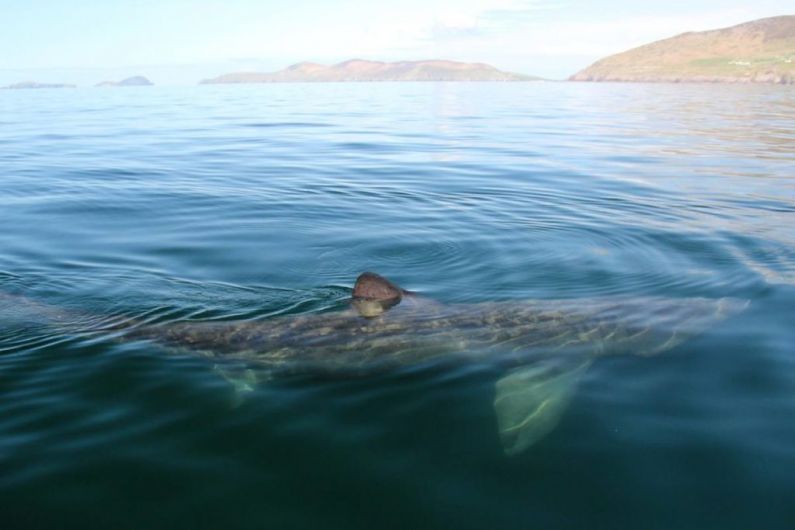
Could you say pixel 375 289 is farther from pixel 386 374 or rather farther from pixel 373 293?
pixel 386 374

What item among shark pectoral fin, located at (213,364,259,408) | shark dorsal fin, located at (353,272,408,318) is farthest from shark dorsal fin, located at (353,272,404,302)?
shark pectoral fin, located at (213,364,259,408)

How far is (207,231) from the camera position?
1541 centimetres

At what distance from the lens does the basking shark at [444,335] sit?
8.05 metres

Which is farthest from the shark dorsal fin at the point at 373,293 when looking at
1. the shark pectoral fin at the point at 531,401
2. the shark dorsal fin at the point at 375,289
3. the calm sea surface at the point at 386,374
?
the shark pectoral fin at the point at 531,401

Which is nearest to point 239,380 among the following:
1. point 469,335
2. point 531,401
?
point 469,335

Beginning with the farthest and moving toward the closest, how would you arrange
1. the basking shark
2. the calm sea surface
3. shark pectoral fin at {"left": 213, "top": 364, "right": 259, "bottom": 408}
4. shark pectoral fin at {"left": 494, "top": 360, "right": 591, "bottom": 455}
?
the basking shark → shark pectoral fin at {"left": 213, "top": 364, "right": 259, "bottom": 408} → shark pectoral fin at {"left": 494, "top": 360, "right": 591, "bottom": 455} → the calm sea surface

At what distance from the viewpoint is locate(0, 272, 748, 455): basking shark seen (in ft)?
26.4

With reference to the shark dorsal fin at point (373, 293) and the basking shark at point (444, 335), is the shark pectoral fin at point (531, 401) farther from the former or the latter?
the shark dorsal fin at point (373, 293)

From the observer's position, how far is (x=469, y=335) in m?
9.00

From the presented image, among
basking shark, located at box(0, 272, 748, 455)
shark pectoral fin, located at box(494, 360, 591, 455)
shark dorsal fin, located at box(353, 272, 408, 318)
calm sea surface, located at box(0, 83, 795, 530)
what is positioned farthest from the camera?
shark dorsal fin, located at box(353, 272, 408, 318)

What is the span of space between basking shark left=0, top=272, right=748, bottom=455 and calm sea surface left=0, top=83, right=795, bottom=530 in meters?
0.30

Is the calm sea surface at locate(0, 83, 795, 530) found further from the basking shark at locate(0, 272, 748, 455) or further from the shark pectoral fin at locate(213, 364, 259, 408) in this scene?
the basking shark at locate(0, 272, 748, 455)

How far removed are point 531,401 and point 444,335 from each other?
1.98 metres

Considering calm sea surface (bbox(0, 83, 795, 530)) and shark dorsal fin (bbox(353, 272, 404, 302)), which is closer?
calm sea surface (bbox(0, 83, 795, 530))
